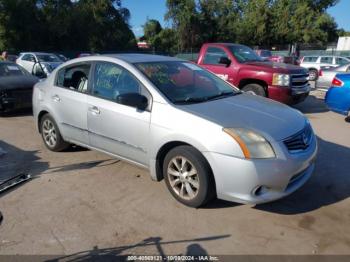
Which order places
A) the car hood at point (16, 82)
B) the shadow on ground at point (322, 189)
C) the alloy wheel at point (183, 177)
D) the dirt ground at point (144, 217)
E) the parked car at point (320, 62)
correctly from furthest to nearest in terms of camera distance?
1. the parked car at point (320, 62)
2. the car hood at point (16, 82)
3. the shadow on ground at point (322, 189)
4. the alloy wheel at point (183, 177)
5. the dirt ground at point (144, 217)

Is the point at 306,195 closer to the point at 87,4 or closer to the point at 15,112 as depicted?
the point at 15,112

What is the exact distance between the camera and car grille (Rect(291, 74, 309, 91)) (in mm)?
8719

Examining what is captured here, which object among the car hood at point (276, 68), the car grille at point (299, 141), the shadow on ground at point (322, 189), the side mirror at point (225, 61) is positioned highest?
the side mirror at point (225, 61)

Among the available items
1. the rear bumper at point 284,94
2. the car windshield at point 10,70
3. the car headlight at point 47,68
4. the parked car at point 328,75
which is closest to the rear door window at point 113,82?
the rear bumper at point 284,94

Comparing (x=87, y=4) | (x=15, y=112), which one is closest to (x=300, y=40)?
(x=87, y=4)

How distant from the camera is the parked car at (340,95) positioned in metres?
7.66

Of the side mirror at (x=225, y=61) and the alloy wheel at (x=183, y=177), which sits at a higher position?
the side mirror at (x=225, y=61)

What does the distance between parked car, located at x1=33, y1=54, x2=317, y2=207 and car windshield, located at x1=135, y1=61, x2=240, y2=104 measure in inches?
0.6

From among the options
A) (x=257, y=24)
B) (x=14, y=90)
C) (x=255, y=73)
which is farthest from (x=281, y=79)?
(x=257, y=24)

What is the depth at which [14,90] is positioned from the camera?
28.5 feet

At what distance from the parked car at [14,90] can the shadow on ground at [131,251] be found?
21.5 ft

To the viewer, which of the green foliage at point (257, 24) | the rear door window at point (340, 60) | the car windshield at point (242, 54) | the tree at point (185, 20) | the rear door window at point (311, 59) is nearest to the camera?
the car windshield at point (242, 54)

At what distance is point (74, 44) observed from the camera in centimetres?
4209

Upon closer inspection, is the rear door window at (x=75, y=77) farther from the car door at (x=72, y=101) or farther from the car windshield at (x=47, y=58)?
the car windshield at (x=47, y=58)
